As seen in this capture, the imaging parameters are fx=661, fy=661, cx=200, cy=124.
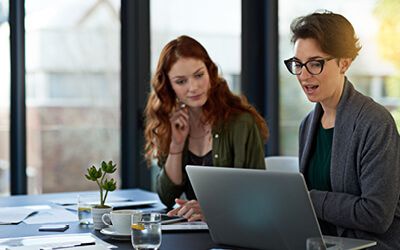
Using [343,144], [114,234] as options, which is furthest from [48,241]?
[343,144]

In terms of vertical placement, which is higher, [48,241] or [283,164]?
[283,164]

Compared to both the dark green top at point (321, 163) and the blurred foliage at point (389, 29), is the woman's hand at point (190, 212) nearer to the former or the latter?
the dark green top at point (321, 163)

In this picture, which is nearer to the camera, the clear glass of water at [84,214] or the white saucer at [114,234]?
the white saucer at [114,234]

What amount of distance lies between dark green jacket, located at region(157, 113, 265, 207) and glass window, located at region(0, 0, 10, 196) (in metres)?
1.46

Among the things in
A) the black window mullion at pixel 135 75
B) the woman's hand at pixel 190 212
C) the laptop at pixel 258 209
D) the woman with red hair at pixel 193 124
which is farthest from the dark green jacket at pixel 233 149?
the black window mullion at pixel 135 75

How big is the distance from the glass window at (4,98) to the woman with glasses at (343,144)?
219 centimetres

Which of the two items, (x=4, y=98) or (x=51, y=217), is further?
(x=4, y=98)

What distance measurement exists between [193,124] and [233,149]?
0.21 m

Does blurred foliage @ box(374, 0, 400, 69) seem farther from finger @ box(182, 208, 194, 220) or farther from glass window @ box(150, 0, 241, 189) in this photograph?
finger @ box(182, 208, 194, 220)

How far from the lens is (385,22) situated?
372 cm

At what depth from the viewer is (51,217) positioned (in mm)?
2355

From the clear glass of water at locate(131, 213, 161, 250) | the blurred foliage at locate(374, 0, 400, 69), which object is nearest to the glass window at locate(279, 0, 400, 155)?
the blurred foliage at locate(374, 0, 400, 69)

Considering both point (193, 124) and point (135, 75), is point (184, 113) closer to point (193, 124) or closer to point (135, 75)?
point (193, 124)

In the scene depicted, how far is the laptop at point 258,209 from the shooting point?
1643mm
